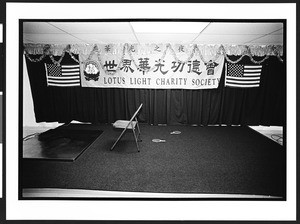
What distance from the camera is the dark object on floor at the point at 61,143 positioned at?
3.43 m

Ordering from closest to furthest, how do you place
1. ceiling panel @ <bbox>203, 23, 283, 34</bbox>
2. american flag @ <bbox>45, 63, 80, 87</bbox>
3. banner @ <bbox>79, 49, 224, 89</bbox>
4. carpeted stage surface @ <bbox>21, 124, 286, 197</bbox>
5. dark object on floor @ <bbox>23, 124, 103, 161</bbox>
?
1. carpeted stage surface @ <bbox>21, 124, 286, 197</bbox>
2. ceiling panel @ <bbox>203, 23, 283, 34</bbox>
3. dark object on floor @ <bbox>23, 124, 103, 161</bbox>
4. banner @ <bbox>79, 49, 224, 89</bbox>
5. american flag @ <bbox>45, 63, 80, 87</bbox>

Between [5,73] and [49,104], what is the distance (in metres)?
4.45

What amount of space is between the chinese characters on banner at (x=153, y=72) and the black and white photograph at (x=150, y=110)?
23 millimetres

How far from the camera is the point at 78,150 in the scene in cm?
369

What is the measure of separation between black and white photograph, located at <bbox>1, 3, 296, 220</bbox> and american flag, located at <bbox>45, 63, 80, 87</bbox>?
2cm

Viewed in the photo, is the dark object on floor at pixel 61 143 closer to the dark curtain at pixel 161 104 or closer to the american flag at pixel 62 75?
the dark curtain at pixel 161 104

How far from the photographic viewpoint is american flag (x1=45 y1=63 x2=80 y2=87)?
5352 millimetres

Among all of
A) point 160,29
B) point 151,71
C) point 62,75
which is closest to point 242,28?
point 160,29

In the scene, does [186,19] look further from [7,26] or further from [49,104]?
[49,104]

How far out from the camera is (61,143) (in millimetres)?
4043

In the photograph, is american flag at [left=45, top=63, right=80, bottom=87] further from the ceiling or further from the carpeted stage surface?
the carpeted stage surface

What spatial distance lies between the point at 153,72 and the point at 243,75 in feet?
6.82

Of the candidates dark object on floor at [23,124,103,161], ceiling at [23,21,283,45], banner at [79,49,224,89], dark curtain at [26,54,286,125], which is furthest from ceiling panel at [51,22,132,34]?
dark curtain at [26,54,286,125]

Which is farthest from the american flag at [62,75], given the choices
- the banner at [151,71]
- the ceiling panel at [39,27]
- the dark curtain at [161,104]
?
the ceiling panel at [39,27]
